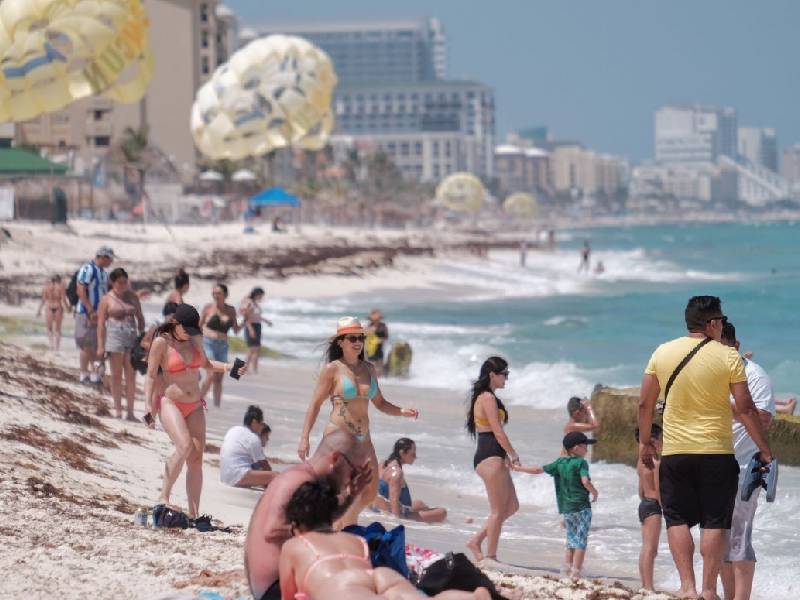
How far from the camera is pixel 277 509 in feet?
17.9

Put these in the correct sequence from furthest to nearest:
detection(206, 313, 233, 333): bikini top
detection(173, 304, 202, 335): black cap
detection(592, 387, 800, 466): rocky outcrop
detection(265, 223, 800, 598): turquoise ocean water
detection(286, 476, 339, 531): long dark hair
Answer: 1. detection(206, 313, 233, 333): bikini top
2. detection(592, 387, 800, 466): rocky outcrop
3. detection(265, 223, 800, 598): turquoise ocean water
4. detection(173, 304, 202, 335): black cap
5. detection(286, 476, 339, 531): long dark hair

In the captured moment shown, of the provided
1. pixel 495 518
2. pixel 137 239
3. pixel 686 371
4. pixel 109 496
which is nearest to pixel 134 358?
pixel 109 496

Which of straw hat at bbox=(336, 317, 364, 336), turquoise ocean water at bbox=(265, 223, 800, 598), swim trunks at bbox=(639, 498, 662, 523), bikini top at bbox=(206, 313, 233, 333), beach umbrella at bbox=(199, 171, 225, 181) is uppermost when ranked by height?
beach umbrella at bbox=(199, 171, 225, 181)

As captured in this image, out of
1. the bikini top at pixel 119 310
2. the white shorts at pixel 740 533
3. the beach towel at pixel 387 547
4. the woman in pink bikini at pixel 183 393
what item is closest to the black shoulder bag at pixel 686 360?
the white shorts at pixel 740 533

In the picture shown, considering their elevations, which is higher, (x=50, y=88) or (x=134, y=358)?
(x=50, y=88)

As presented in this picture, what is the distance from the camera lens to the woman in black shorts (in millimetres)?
8621

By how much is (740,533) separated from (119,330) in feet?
20.4

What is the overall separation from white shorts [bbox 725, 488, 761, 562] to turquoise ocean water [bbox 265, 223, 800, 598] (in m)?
1.49

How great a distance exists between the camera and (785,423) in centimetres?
1104

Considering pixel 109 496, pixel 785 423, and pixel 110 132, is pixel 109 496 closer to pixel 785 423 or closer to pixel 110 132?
pixel 785 423

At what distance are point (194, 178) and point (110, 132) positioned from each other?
20.6ft

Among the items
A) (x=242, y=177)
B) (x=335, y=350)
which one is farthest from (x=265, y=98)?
(x=335, y=350)

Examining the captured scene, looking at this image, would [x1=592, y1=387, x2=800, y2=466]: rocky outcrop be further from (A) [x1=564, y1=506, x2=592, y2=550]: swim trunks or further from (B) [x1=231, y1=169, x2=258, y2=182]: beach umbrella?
(B) [x1=231, y1=169, x2=258, y2=182]: beach umbrella

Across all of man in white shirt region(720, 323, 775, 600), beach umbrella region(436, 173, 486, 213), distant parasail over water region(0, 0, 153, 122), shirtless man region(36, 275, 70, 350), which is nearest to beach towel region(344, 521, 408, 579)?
man in white shirt region(720, 323, 775, 600)
